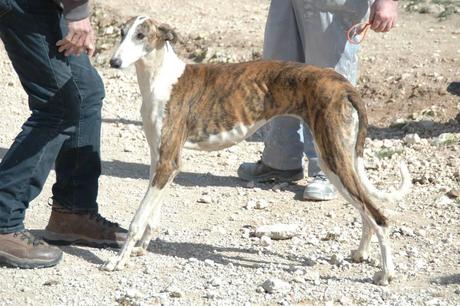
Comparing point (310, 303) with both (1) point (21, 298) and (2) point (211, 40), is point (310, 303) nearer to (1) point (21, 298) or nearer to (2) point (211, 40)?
(1) point (21, 298)

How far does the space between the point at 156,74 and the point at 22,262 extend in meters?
1.30

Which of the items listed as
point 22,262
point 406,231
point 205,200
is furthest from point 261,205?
point 22,262

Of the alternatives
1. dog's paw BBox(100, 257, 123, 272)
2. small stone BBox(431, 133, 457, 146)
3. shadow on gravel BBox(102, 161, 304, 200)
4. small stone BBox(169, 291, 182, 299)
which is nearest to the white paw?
small stone BBox(169, 291, 182, 299)

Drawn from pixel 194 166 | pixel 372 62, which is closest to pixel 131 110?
pixel 194 166

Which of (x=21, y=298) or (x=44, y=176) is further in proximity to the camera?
(x=44, y=176)

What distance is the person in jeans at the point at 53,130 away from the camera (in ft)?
18.3

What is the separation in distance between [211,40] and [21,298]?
6.40 meters

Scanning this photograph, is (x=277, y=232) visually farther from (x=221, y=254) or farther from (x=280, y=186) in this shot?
(x=280, y=186)

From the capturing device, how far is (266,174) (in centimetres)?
780

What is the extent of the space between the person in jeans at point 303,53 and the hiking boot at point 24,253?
82.1 inches

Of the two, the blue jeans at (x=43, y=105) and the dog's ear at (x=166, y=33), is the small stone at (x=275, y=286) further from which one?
the dog's ear at (x=166, y=33)

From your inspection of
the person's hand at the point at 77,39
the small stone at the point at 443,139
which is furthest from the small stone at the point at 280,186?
the person's hand at the point at 77,39

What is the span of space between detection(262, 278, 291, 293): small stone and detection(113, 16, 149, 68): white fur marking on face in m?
1.42

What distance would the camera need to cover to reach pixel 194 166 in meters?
8.22
